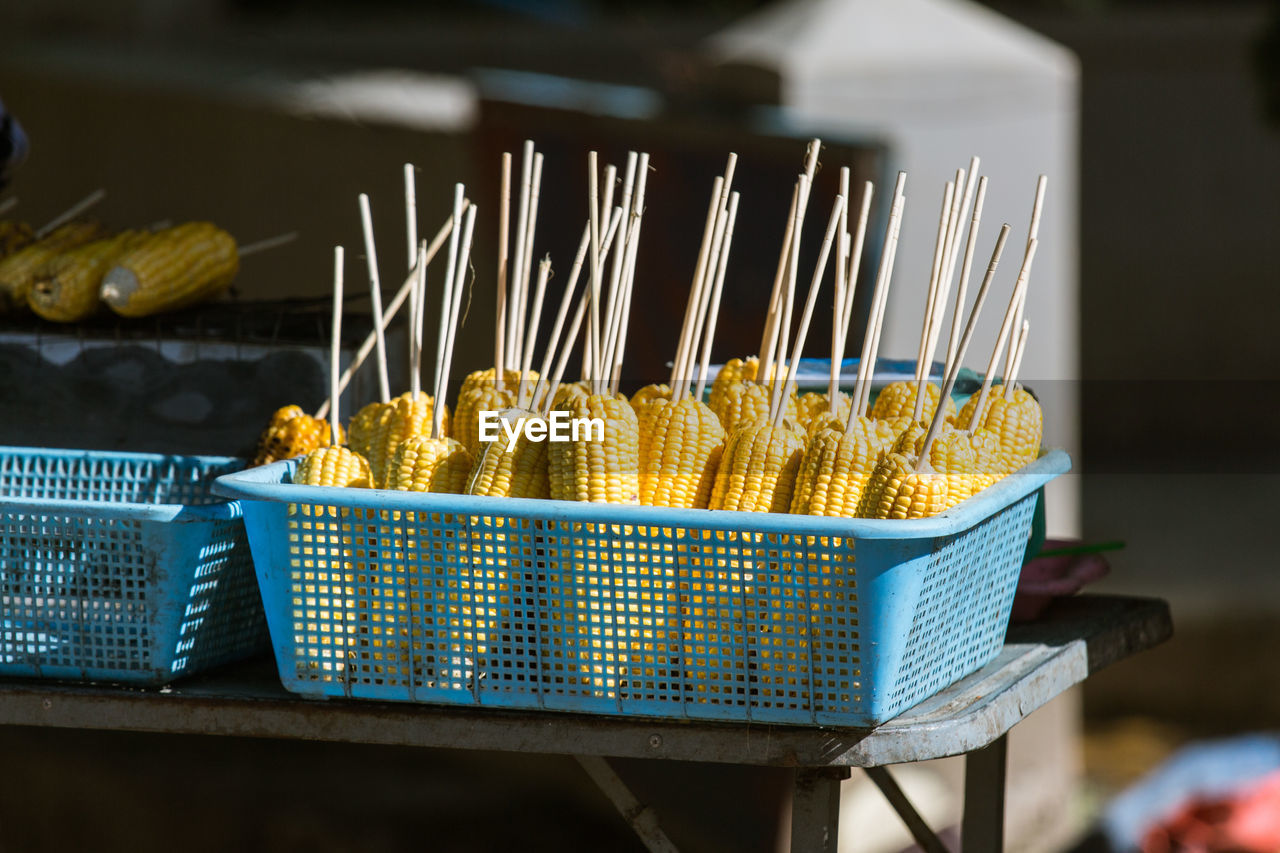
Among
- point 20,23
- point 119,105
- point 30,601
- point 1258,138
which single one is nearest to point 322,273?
point 119,105

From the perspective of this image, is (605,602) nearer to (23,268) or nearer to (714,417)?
(714,417)

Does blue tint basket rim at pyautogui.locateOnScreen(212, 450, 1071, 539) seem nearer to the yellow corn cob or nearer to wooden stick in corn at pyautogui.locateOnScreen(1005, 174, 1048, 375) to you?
wooden stick in corn at pyautogui.locateOnScreen(1005, 174, 1048, 375)

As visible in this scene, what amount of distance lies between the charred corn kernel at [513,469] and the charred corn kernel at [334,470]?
155 mm

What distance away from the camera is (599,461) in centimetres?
178

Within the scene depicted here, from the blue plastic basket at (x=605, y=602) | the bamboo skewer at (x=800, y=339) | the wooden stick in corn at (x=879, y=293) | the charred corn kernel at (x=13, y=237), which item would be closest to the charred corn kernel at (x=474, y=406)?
the blue plastic basket at (x=605, y=602)

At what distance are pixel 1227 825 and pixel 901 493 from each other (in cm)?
107

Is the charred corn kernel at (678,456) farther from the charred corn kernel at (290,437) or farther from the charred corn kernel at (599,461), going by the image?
the charred corn kernel at (290,437)

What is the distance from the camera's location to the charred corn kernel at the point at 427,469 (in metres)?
1.85

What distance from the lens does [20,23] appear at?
7.72m

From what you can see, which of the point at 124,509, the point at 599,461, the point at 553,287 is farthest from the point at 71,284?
the point at 553,287

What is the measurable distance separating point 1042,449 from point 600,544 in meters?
0.79

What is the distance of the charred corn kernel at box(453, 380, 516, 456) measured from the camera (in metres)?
1.98

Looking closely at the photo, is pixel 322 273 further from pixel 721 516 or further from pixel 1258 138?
pixel 1258 138

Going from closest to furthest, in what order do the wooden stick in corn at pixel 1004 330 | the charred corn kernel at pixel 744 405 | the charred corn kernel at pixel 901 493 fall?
the charred corn kernel at pixel 901 493 → the wooden stick in corn at pixel 1004 330 → the charred corn kernel at pixel 744 405
